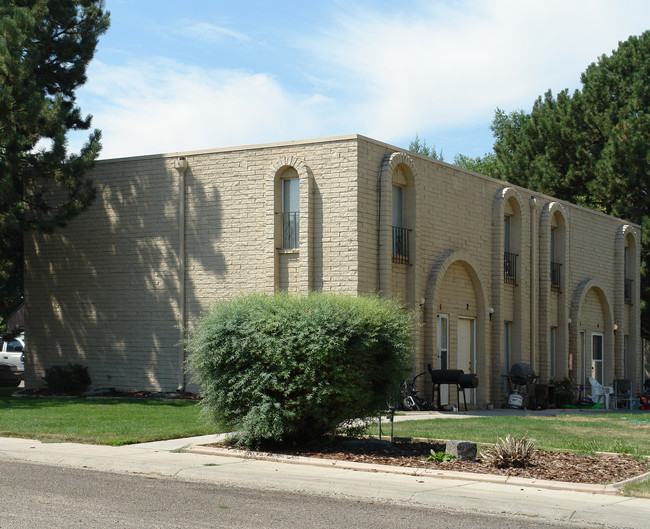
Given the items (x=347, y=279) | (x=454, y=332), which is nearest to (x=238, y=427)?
(x=347, y=279)

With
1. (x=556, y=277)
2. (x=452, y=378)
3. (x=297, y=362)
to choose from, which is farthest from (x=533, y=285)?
(x=297, y=362)

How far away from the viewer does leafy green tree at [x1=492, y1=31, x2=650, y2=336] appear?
38375 millimetres

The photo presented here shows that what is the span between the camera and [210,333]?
46.5 feet

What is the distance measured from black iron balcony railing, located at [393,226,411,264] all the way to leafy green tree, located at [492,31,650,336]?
1832cm

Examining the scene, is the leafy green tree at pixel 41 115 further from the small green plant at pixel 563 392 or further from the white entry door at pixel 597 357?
the white entry door at pixel 597 357

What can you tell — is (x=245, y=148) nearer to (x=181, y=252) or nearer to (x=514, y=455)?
(x=181, y=252)

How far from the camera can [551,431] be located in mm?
17500

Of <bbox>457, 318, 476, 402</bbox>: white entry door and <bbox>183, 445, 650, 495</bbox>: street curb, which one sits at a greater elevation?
<bbox>457, 318, 476, 402</bbox>: white entry door

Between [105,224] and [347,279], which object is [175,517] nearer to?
[347,279]

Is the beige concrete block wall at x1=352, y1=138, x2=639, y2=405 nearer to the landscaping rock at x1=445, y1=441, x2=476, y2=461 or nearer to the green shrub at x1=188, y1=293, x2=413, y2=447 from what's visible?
the green shrub at x1=188, y1=293, x2=413, y2=447

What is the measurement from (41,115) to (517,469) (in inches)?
620

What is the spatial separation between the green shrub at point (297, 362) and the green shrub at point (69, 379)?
12089 mm

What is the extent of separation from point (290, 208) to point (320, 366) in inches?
400

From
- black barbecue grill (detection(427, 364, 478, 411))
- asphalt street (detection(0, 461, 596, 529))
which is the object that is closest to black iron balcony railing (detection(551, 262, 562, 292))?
black barbecue grill (detection(427, 364, 478, 411))
